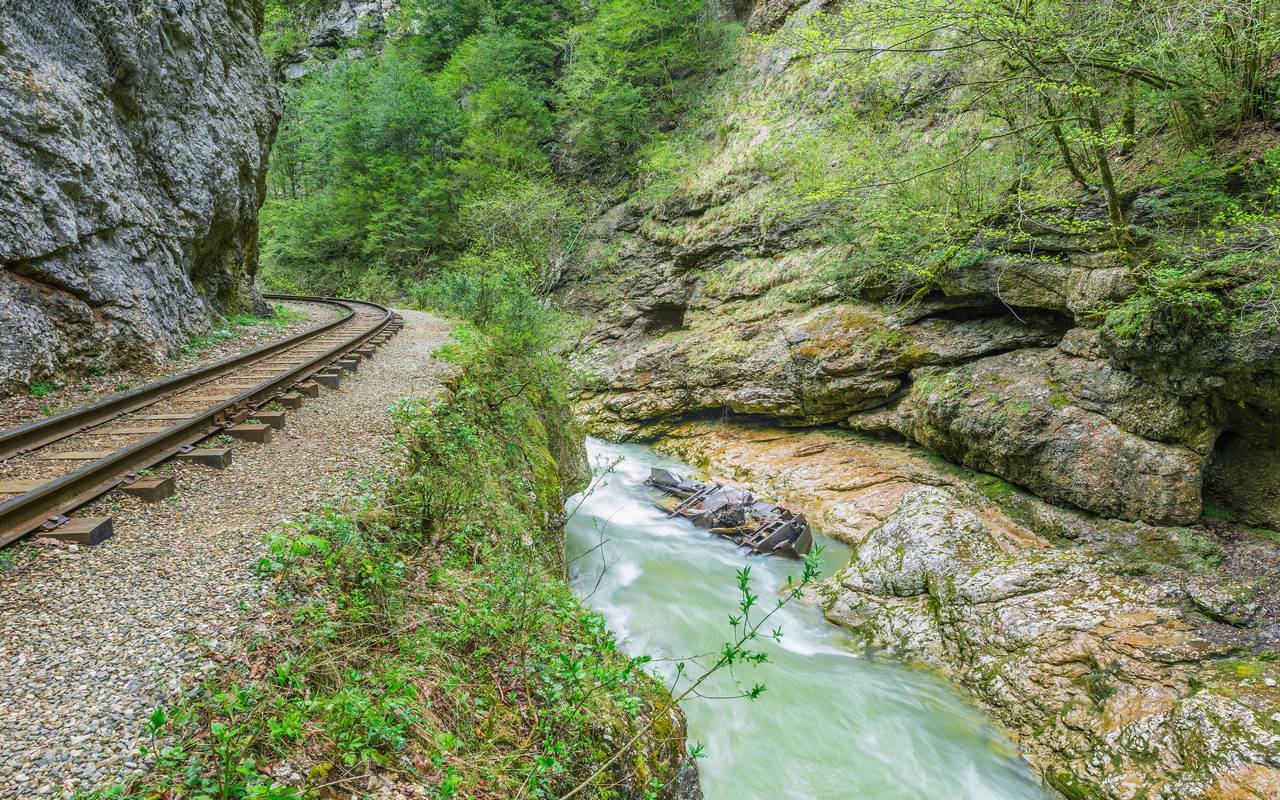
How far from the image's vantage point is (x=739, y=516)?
33.2 ft

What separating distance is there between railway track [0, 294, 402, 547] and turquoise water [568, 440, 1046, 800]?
3925 millimetres

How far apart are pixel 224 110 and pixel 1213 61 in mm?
16110

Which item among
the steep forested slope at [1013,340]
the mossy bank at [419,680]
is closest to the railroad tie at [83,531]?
the mossy bank at [419,680]

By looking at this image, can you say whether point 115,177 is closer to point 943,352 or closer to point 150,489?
point 150,489

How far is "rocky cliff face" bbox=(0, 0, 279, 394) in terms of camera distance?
580 cm

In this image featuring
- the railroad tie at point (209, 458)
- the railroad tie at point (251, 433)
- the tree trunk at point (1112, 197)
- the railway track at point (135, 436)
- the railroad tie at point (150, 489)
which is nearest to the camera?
the railway track at point (135, 436)

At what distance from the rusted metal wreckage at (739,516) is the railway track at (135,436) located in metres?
6.64

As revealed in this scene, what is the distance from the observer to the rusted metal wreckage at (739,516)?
31.2 ft

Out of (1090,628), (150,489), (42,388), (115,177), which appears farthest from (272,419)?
(1090,628)

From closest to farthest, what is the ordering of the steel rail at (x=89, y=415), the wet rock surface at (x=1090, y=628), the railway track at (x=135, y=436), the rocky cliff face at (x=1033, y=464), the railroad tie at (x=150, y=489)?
the railway track at (x=135, y=436)
the railroad tie at (x=150, y=489)
the steel rail at (x=89, y=415)
the wet rock surface at (x=1090, y=628)
the rocky cliff face at (x=1033, y=464)

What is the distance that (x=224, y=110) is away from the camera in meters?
10.5

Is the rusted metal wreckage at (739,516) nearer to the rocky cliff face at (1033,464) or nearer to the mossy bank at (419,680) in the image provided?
the rocky cliff face at (1033,464)

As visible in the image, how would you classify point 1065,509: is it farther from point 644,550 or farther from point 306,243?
point 306,243

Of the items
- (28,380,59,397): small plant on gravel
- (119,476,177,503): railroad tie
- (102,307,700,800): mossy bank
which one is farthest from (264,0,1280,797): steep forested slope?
(119,476,177,503): railroad tie
